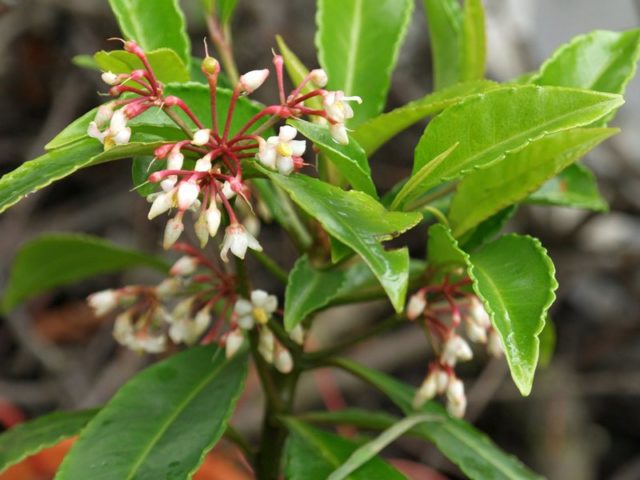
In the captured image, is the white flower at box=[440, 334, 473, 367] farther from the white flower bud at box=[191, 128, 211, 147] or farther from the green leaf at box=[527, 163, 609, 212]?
the white flower bud at box=[191, 128, 211, 147]

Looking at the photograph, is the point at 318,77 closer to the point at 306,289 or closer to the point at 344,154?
the point at 344,154

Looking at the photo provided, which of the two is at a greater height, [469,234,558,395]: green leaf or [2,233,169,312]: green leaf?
[469,234,558,395]: green leaf

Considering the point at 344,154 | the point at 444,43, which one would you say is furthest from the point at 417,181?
the point at 444,43

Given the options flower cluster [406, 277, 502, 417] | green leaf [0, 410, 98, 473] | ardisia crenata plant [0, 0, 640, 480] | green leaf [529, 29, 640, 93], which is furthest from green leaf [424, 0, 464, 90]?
green leaf [0, 410, 98, 473]

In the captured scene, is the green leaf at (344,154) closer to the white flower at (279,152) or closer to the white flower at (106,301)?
the white flower at (279,152)

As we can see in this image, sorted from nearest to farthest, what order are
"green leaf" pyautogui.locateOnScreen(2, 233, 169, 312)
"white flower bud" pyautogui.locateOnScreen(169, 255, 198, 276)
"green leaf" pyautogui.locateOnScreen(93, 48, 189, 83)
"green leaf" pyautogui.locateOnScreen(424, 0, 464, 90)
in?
1. "green leaf" pyautogui.locateOnScreen(93, 48, 189, 83)
2. "white flower bud" pyautogui.locateOnScreen(169, 255, 198, 276)
3. "green leaf" pyautogui.locateOnScreen(424, 0, 464, 90)
4. "green leaf" pyautogui.locateOnScreen(2, 233, 169, 312)

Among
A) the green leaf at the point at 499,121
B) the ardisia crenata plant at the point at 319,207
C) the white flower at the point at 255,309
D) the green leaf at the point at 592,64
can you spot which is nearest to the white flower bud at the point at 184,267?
the ardisia crenata plant at the point at 319,207
